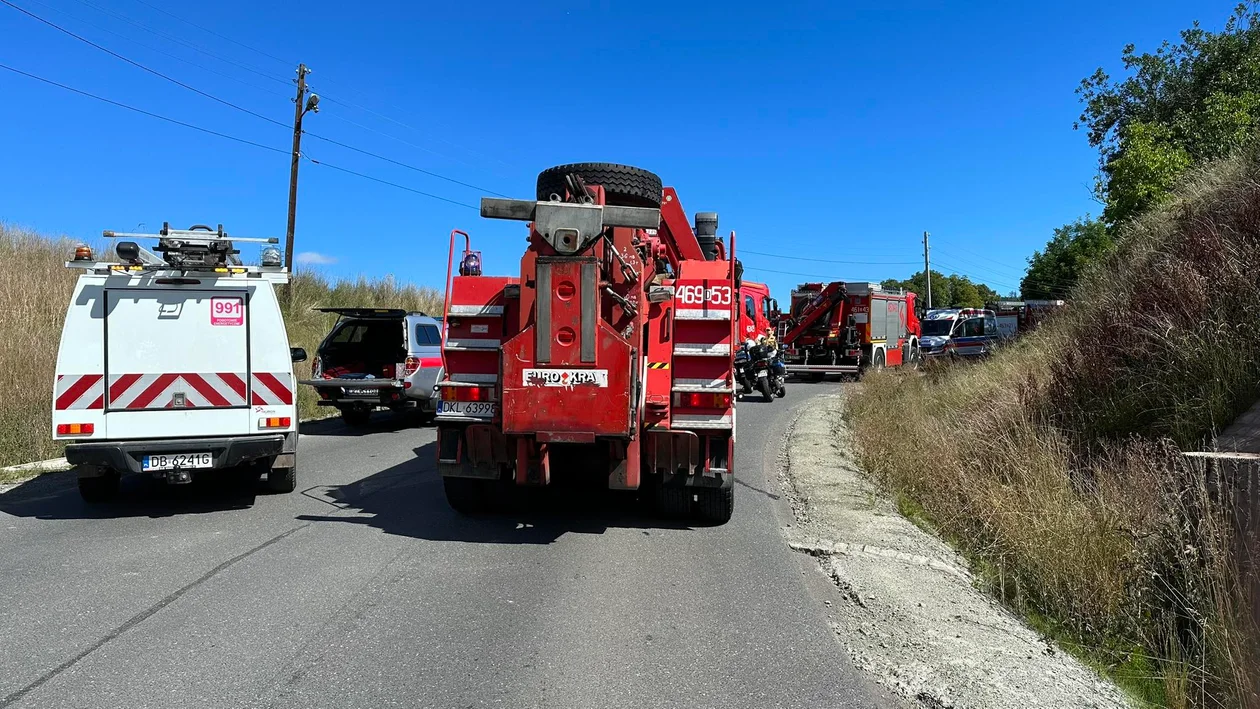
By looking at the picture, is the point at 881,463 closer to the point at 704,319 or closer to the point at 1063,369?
the point at 1063,369

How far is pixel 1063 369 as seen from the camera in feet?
30.5

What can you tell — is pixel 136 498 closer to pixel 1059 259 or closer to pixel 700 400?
pixel 700 400

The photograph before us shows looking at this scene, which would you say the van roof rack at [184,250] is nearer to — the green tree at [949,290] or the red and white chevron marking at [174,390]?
the red and white chevron marking at [174,390]

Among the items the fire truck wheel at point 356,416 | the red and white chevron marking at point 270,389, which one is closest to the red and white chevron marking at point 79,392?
the red and white chevron marking at point 270,389

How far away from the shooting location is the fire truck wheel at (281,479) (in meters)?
8.53

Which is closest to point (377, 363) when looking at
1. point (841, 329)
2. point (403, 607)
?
point (403, 607)

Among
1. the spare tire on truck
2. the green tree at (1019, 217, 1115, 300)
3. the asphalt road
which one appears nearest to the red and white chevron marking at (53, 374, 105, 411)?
the asphalt road

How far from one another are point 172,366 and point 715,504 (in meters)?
5.29

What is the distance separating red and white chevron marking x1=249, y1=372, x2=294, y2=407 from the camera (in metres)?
7.98

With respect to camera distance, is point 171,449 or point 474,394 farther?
point 171,449

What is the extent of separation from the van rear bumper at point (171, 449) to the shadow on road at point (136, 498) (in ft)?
1.68

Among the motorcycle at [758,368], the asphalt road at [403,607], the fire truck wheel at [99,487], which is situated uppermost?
the motorcycle at [758,368]

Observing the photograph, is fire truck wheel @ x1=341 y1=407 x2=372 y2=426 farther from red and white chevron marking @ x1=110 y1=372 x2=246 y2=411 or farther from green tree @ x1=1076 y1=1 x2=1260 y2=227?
green tree @ x1=1076 y1=1 x2=1260 y2=227

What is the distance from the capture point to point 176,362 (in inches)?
307
